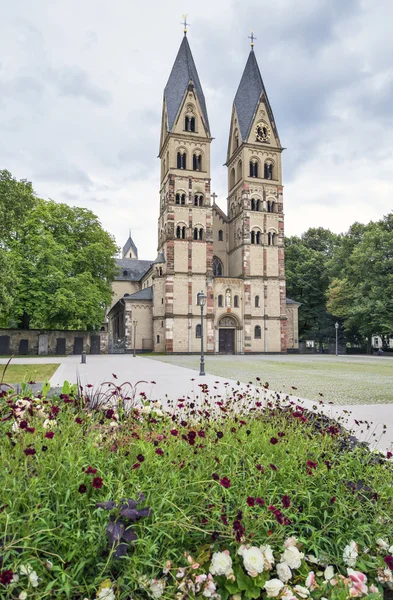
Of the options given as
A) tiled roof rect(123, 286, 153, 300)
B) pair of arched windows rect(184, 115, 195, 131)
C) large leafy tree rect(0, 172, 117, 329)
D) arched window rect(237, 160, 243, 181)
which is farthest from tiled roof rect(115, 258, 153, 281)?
pair of arched windows rect(184, 115, 195, 131)

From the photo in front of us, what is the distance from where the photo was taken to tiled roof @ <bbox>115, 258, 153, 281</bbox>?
6170 cm

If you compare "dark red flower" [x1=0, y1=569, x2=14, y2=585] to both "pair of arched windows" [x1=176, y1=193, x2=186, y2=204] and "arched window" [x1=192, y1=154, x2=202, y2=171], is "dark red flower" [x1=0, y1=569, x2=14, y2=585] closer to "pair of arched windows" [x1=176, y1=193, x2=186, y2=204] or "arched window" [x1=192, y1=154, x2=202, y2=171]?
"pair of arched windows" [x1=176, y1=193, x2=186, y2=204]

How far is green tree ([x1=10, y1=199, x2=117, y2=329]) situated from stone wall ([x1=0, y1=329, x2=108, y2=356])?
36.7 inches

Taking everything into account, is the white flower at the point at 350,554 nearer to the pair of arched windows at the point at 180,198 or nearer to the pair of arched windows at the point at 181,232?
the pair of arched windows at the point at 181,232

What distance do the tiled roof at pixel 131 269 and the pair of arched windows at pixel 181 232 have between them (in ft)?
63.4

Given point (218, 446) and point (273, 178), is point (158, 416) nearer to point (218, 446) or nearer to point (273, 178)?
point (218, 446)

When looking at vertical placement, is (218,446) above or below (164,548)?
above

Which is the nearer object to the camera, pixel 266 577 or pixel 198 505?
pixel 266 577

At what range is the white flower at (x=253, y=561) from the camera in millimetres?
1974

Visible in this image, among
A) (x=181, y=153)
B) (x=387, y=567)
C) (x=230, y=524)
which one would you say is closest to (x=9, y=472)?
(x=230, y=524)

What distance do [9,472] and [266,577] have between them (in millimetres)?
1737

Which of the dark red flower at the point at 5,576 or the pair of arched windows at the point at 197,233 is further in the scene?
the pair of arched windows at the point at 197,233

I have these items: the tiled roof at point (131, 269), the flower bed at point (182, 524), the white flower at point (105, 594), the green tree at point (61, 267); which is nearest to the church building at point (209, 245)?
the green tree at point (61, 267)

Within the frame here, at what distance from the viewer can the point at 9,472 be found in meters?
2.66
